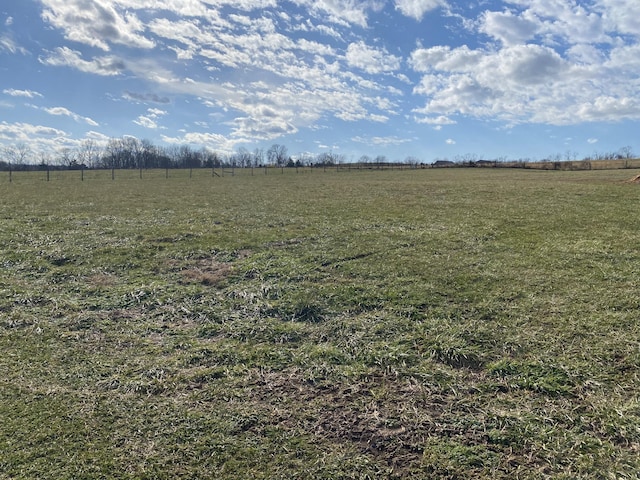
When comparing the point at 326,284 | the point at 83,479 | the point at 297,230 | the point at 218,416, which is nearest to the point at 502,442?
the point at 218,416

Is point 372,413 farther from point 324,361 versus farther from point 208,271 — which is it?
point 208,271

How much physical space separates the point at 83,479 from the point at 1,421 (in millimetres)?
1109

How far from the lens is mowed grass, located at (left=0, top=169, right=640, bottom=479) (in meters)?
2.71

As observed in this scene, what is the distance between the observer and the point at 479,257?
7441mm

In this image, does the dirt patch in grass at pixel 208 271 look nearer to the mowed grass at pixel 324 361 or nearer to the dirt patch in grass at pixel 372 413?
the mowed grass at pixel 324 361

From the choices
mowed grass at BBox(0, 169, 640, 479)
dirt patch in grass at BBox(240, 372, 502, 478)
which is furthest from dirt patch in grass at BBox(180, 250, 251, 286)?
dirt patch in grass at BBox(240, 372, 502, 478)

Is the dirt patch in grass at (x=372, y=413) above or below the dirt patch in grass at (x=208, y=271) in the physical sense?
below

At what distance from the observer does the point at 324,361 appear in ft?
13.0

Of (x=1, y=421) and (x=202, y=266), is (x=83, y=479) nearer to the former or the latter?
(x=1, y=421)

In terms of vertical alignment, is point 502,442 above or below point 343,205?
below

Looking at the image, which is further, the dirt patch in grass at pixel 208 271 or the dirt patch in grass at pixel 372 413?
the dirt patch in grass at pixel 208 271

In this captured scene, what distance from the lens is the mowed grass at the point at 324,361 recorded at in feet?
8.89

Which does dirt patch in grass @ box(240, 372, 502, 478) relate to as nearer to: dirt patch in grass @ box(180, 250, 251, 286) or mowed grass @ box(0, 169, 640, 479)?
mowed grass @ box(0, 169, 640, 479)

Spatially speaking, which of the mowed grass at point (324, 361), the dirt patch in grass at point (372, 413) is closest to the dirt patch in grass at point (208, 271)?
the mowed grass at point (324, 361)
